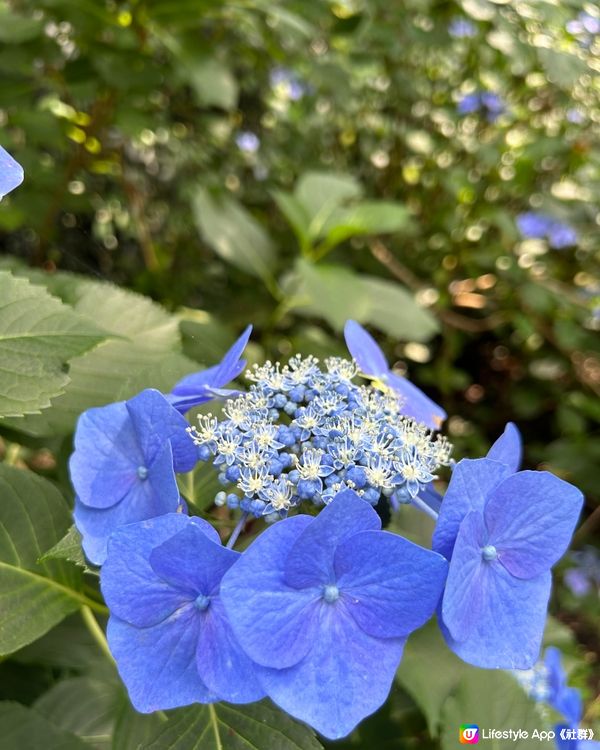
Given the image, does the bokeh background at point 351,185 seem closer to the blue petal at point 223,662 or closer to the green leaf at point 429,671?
the green leaf at point 429,671

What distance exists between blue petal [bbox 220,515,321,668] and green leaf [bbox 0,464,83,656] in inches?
9.9

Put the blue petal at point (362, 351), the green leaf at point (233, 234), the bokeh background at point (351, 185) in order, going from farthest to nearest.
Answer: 1. the green leaf at point (233, 234)
2. the bokeh background at point (351, 185)
3. the blue petal at point (362, 351)

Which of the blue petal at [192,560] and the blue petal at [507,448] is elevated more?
the blue petal at [192,560]

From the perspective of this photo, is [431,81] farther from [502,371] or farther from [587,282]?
[502,371]

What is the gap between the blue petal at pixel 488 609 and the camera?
45 cm

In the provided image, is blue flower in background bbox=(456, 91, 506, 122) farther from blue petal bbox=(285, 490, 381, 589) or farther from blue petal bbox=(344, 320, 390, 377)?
blue petal bbox=(285, 490, 381, 589)

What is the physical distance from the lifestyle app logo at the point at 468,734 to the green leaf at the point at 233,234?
3.83 feet

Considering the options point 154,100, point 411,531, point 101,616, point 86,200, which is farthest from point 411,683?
point 154,100

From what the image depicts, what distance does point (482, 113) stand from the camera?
2111 millimetres

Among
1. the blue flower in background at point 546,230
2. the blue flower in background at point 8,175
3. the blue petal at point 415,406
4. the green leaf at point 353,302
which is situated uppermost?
the blue flower in background at point 8,175

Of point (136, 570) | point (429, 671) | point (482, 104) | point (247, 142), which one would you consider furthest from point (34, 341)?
point (482, 104)

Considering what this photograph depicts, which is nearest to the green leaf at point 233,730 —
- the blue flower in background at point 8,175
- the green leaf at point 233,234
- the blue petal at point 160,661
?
the blue petal at point 160,661

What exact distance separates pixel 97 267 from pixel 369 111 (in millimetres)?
942

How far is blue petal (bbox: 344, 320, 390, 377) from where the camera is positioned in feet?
2.09
